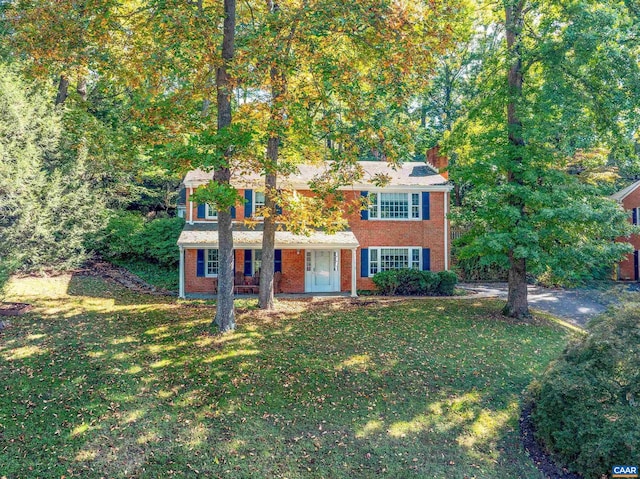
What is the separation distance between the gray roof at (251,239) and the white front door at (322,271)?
1.04 m

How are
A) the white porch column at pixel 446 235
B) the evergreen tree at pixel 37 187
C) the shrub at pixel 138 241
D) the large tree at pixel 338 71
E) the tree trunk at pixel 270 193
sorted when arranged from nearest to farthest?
the large tree at pixel 338 71 → the tree trunk at pixel 270 193 → the evergreen tree at pixel 37 187 → the white porch column at pixel 446 235 → the shrub at pixel 138 241

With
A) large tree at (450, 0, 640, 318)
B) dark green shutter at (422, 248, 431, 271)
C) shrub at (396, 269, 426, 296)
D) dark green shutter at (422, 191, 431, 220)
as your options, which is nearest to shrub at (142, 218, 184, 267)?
shrub at (396, 269, 426, 296)

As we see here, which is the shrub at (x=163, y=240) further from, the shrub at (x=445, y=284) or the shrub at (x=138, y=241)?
the shrub at (x=445, y=284)

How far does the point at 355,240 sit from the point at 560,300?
396 inches

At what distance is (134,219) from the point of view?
2089cm

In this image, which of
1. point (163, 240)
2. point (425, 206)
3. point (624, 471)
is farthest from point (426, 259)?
point (624, 471)

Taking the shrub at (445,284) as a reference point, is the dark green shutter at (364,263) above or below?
above

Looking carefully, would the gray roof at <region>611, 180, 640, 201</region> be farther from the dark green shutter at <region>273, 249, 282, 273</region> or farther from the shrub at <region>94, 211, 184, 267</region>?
the shrub at <region>94, 211, 184, 267</region>

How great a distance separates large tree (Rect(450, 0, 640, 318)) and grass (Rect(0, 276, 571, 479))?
111 inches

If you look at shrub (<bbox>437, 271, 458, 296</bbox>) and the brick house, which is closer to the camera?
shrub (<bbox>437, 271, 458, 296</bbox>)

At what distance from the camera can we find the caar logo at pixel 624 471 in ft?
17.2

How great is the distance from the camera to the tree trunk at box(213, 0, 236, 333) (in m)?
10.1

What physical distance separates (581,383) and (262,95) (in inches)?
470

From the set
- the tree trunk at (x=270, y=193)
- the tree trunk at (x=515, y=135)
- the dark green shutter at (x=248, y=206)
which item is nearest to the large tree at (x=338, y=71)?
the tree trunk at (x=270, y=193)
